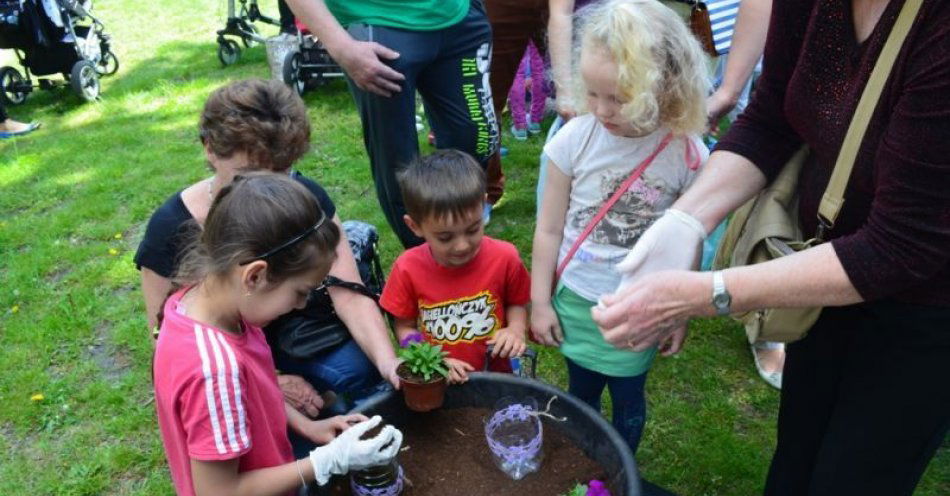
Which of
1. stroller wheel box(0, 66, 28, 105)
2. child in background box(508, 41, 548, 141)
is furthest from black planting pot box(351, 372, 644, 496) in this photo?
stroller wheel box(0, 66, 28, 105)

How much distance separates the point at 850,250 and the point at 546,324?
0.93 metres

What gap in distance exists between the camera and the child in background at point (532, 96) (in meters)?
4.86

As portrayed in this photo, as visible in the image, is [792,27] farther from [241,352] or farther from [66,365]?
[66,365]

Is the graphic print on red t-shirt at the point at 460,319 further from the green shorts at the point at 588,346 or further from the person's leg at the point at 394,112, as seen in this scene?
the person's leg at the point at 394,112

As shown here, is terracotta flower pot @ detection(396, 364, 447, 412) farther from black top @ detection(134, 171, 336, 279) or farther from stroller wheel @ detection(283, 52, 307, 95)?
stroller wheel @ detection(283, 52, 307, 95)

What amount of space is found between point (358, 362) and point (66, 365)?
180cm

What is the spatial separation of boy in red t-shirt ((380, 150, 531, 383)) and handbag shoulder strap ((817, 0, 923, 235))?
0.89 meters

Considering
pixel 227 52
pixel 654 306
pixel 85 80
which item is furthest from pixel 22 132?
pixel 654 306

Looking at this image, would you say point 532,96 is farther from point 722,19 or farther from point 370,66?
point 370,66

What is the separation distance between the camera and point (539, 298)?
6.55ft

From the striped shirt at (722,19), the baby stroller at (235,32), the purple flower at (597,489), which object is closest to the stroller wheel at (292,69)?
the baby stroller at (235,32)

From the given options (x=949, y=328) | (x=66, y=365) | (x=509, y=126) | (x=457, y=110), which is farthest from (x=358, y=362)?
(x=509, y=126)

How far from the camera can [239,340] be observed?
4.84ft

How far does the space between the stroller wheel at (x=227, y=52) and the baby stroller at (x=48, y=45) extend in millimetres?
1115
